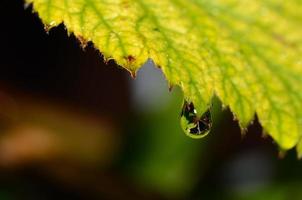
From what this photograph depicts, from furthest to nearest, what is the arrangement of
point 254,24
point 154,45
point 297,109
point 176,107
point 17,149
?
point 176,107 < point 17,149 < point 254,24 < point 297,109 < point 154,45

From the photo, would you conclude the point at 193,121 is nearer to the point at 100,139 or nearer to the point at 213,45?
the point at 213,45

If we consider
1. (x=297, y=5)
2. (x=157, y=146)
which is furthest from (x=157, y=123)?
(x=297, y=5)

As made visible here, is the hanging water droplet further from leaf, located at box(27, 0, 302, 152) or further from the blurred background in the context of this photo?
the blurred background

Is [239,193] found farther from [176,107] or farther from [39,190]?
[39,190]

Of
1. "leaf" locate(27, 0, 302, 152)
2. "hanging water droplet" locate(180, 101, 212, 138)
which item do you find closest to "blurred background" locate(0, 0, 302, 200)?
"leaf" locate(27, 0, 302, 152)

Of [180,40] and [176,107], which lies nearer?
[180,40]

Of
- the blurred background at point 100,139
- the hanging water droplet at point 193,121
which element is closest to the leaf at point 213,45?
the hanging water droplet at point 193,121

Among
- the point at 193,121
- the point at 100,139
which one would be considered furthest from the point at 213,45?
the point at 100,139
